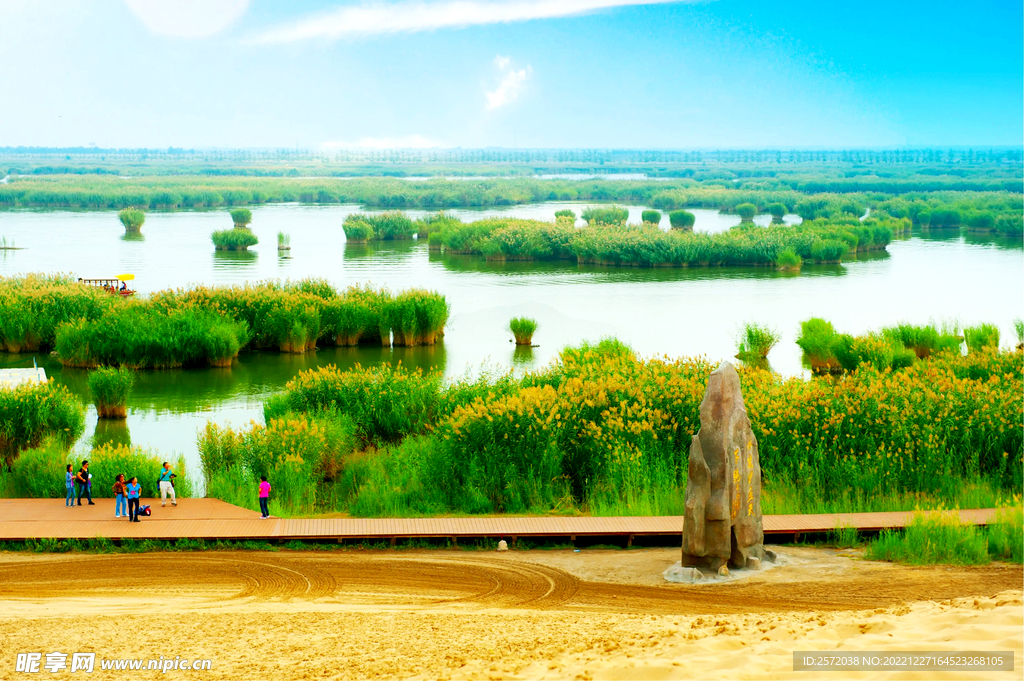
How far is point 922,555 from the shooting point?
11.6 meters

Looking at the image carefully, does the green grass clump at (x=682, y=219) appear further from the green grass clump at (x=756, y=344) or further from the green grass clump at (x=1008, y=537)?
the green grass clump at (x=1008, y=537)

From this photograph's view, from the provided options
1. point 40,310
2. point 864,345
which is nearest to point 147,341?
point 40,310

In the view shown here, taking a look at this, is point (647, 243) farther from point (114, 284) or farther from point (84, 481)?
point (84, 481)

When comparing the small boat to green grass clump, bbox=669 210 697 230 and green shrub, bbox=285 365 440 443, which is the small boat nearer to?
green shrub, bbox=285 365 440 443

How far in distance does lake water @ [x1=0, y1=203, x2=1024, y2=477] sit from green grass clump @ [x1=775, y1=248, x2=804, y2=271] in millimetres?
988

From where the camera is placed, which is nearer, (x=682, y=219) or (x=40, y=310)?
(x=40, y=310)

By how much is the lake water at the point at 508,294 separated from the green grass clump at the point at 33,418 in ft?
5.63

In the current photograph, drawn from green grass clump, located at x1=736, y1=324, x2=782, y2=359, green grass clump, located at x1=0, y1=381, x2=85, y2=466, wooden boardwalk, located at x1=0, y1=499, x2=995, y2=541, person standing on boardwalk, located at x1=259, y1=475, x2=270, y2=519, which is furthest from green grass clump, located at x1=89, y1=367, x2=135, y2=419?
green grass clump, located at x1=736, y1=324, x2=782, y2=359

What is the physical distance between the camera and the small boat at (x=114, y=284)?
3461cm

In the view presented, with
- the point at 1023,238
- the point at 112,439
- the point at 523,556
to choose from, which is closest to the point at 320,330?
the point at 112,439

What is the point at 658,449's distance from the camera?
640 inches

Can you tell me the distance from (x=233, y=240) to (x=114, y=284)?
17.4 m

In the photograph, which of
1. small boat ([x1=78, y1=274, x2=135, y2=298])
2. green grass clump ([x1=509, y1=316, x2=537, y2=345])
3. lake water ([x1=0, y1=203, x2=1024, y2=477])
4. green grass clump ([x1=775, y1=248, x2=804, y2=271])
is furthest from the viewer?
green grass clump ([x1=775, y1=248, x2=804, y2=271])

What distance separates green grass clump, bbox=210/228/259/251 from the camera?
54.8 metres
